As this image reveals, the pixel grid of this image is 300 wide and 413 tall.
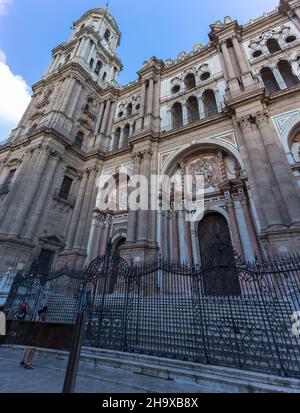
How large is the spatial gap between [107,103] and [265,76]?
1482 centimetres

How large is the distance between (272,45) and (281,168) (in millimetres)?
12319

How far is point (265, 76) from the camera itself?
50.5 feet

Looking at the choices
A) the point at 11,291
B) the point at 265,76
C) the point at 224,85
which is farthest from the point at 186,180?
the point at 11,291

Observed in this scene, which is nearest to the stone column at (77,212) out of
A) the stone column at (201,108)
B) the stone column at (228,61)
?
the stone column at (201,108)

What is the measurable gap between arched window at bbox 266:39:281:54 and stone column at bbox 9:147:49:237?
18439 millimetres

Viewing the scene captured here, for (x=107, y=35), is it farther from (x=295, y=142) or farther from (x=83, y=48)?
(x=295, y=142)

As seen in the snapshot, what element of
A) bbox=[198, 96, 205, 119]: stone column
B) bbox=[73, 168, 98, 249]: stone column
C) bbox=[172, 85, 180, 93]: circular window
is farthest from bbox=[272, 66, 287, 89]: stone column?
bbox=[73, 168, 98, 249]: stone column

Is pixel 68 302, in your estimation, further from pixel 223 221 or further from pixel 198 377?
pixel 223 221

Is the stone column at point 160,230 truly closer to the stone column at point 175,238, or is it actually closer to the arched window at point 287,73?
the stone column at point 175,238

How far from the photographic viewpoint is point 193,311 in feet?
18.2

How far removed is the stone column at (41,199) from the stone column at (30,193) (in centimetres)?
30

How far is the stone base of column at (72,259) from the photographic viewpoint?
14232 mm

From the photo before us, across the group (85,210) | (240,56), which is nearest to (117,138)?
(85,210)

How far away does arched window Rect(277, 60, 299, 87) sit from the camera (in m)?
13.9
